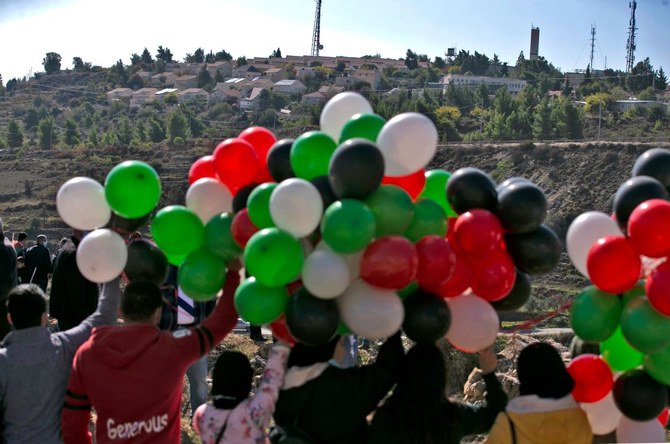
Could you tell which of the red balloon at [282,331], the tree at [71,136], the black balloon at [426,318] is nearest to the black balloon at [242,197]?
the red balloon at [282,331]

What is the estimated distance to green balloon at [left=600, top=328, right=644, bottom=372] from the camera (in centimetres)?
361

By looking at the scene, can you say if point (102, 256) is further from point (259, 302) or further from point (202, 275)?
point (259, 302)

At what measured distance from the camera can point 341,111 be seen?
12.6 feet

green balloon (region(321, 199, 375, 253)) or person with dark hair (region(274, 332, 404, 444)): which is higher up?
green balloon (region(321, 199, 375, 253))

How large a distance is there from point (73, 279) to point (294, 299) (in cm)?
215

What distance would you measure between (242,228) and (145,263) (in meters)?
0.55

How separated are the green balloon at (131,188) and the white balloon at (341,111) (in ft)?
2.69

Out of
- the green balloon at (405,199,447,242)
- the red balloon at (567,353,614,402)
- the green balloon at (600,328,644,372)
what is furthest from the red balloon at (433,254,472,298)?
the green balloon at (600,328,644,372)

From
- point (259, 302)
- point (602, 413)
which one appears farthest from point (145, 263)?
point (602, 413)

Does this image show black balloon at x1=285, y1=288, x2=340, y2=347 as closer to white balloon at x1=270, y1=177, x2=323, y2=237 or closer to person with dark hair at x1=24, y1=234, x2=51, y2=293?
white balloon at x1=270, y1=177, x2=323, y2=237

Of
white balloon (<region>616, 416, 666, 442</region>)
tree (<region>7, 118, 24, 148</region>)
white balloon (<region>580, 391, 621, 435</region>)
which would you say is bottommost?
tree (<region>7, 118, 24, 148</region>)

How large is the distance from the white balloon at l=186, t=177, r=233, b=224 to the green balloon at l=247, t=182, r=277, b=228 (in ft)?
1.13

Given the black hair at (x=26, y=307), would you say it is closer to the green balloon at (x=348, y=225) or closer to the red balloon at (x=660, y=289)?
the green balloon at (x=348, y=225)

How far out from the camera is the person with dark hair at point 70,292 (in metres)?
5.00
